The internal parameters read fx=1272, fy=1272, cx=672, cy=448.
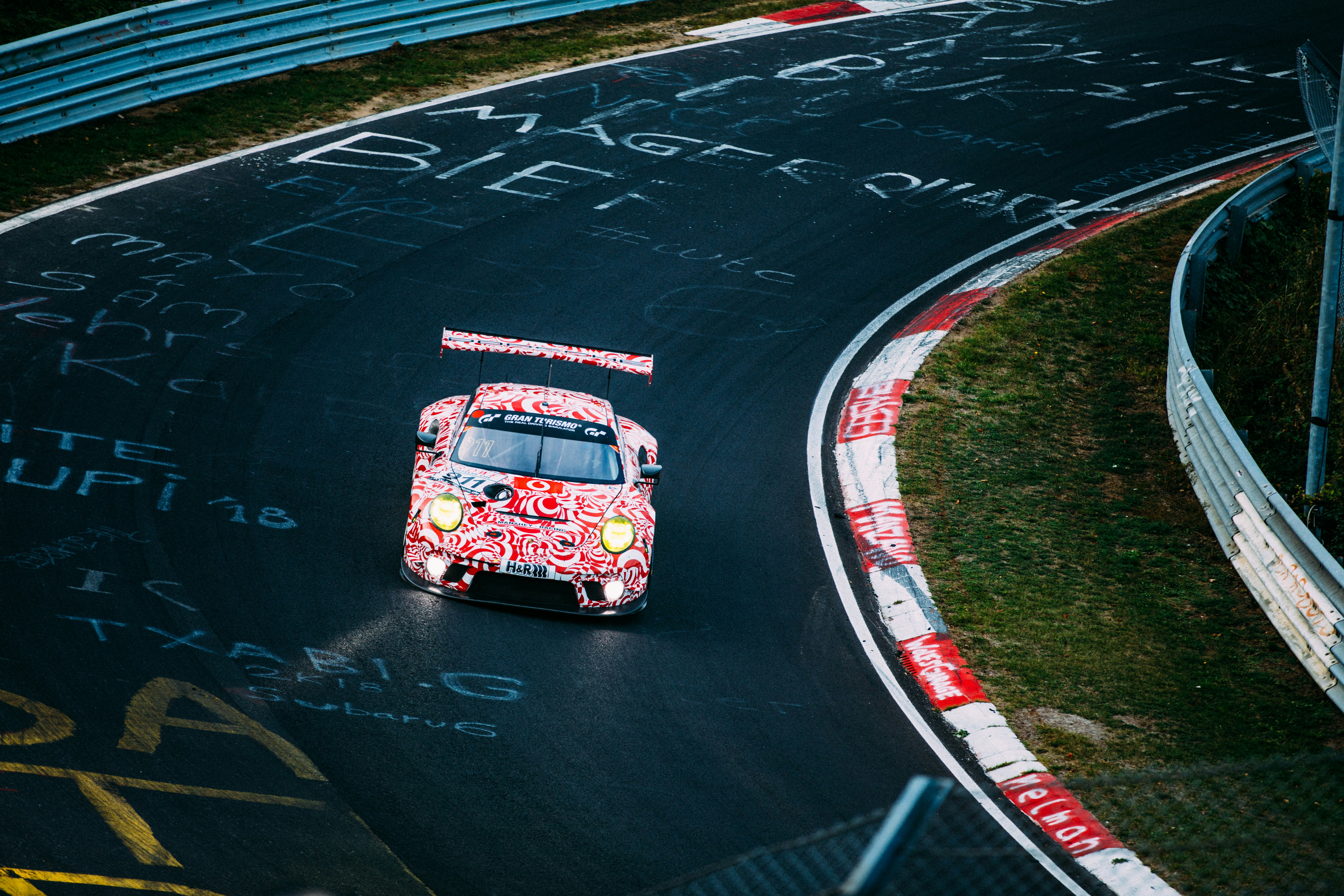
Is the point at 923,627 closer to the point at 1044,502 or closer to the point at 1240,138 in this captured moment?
the point at 1044,502

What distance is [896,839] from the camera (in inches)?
125

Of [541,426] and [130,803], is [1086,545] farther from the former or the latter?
[130,803]

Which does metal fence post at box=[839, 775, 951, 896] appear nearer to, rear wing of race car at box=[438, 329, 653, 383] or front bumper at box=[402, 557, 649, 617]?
front bumper at box=[402, 557, 649, 617]

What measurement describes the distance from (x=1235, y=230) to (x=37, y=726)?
15965 mm

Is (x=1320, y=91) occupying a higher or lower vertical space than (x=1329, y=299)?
higher

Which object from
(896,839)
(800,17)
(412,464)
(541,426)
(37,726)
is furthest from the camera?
(800,17)

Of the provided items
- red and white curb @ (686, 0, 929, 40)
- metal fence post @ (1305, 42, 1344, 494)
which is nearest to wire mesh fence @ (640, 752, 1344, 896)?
metal fence post @ (1305, 42, 1344, 494)

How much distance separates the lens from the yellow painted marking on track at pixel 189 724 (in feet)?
24.4

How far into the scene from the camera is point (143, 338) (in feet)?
41.9

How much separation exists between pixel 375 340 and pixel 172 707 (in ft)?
20.7

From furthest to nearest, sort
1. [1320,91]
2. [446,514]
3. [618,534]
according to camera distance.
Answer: [1320,91], [618,534], [446,514]

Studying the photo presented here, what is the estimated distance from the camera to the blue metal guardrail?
16359 mm

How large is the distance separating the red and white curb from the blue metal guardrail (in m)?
4.76

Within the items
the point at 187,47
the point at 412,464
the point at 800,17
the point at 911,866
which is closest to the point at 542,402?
the point at 412,464
